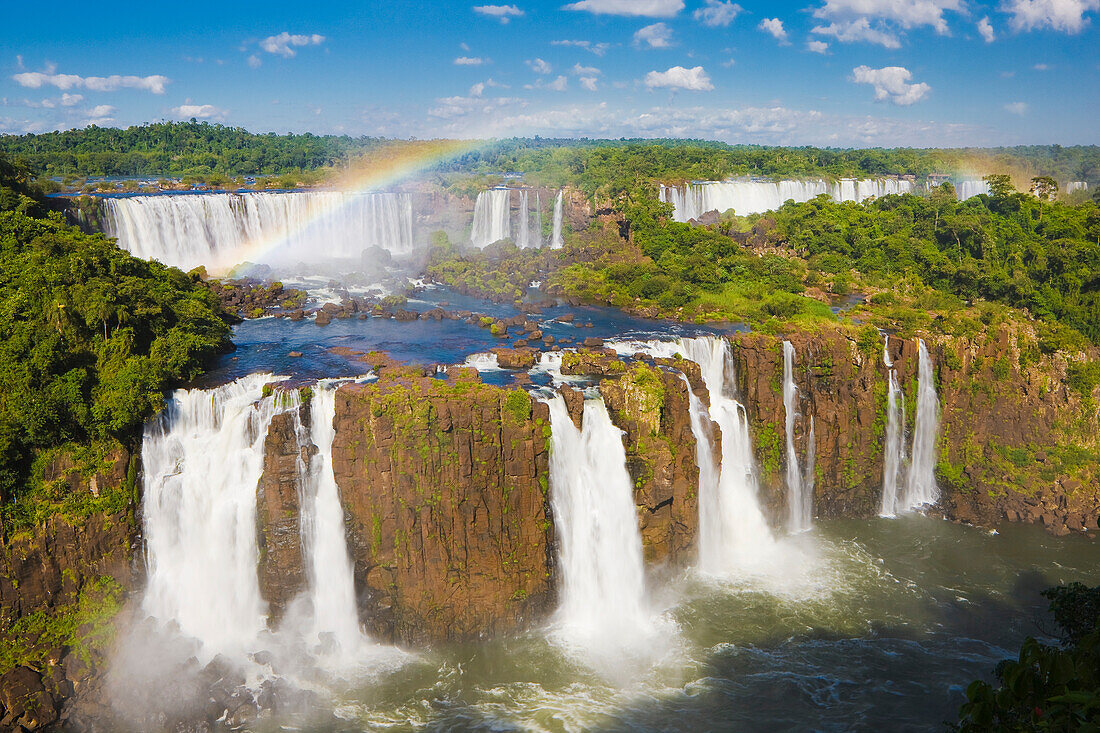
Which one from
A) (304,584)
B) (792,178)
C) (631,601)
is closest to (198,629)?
(304,584)

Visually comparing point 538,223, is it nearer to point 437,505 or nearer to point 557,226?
point 557,226

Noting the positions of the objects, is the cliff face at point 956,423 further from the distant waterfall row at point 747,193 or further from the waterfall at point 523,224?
the waterfall at point 523,224

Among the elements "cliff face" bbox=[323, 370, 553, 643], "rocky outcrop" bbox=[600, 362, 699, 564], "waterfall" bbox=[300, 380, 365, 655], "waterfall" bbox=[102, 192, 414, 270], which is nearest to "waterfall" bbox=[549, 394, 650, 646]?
"rocky outcrop" bbox=[600, 362, 699, 564]

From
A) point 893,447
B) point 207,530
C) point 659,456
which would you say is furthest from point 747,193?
point 207,530

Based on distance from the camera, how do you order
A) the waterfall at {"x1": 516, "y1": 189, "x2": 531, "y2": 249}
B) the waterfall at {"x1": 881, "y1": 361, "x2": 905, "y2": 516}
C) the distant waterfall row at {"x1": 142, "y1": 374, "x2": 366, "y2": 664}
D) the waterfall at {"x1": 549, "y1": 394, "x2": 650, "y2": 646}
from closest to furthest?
the distant waterfall row at {"x1": 142, "y1": 374, "x2": 366, "y2": 664} → the waterfall at {"x1": 549, "y1": 394, "x2": 650, "y2": 646} → the waterfall at {"x1": 881, "y1": 361, "x2": 905, "y2": 516} → the waterfall at {"x1": 516, "y1": 189, "x2": 531, "y2": 249}

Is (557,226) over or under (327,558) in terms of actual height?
over

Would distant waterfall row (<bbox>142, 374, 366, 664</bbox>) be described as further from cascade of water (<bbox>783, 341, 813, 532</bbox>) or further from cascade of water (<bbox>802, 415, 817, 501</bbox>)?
cascade of water (<bbox>802, 415, 817, 501</bbox>)

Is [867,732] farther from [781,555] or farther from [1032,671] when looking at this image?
[1032,671]
